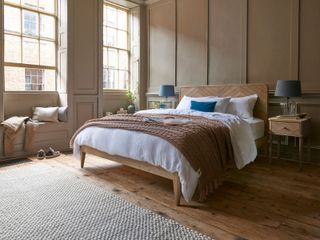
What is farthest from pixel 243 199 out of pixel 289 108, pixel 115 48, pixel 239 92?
pixel 115 48

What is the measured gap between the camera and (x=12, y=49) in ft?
14.7

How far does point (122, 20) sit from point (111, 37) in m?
0.57

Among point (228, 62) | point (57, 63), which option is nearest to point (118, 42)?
point (57, 63)

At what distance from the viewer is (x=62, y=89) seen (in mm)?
4961

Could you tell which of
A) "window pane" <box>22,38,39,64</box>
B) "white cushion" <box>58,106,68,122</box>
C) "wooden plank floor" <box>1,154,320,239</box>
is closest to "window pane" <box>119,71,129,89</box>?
"white cushion" <box>58,106,68,122</box>

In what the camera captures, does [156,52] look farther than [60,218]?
Yes

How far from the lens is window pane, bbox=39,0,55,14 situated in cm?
483

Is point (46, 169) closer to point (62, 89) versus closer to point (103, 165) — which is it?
point (103, 165)

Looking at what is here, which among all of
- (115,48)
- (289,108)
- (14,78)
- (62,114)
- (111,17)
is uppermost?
(111,17)

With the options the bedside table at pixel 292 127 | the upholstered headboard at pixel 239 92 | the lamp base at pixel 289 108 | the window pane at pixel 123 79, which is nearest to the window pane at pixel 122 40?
the window pane at pixel 123 79

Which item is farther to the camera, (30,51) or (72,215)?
(30,51)

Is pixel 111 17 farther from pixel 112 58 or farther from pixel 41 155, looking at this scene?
pixel 41 155

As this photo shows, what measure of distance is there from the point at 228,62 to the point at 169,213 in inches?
129

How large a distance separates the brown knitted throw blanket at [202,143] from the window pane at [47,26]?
290 cm
